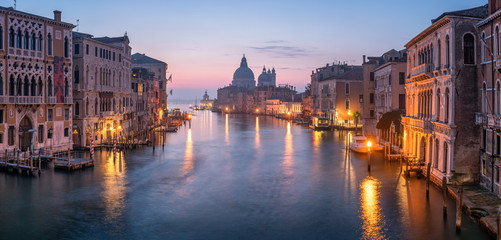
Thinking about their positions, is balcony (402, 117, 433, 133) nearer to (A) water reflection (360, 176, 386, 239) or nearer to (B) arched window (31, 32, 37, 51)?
(A) water reflection (360, 176, 386, 239)

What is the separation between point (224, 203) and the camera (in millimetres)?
23891

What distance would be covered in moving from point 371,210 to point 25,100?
1108 inches

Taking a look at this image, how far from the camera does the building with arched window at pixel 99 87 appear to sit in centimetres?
4372

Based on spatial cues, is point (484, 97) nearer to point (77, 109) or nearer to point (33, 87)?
point (33, 87)

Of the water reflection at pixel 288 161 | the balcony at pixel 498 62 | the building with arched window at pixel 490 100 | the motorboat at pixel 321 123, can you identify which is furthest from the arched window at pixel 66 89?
the motorboat at pixel 321 123

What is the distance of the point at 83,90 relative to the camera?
43.8 meters

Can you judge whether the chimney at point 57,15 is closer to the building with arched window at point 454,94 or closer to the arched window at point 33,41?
the arched window at point 33,41

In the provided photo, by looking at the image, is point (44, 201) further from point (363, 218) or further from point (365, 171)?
point (365, 171)

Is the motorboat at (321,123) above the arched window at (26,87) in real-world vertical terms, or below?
below

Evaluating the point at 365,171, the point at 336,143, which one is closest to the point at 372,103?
the point at 336,143

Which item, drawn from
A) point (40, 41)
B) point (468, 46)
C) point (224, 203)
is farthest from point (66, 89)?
point (468, 46)

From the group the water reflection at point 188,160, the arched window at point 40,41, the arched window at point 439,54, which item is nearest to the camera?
the arched window at point 439,54

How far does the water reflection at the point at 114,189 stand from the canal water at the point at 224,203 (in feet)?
0.17

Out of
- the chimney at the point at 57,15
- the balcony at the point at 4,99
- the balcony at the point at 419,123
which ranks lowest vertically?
the balcony at the point at 419,123
